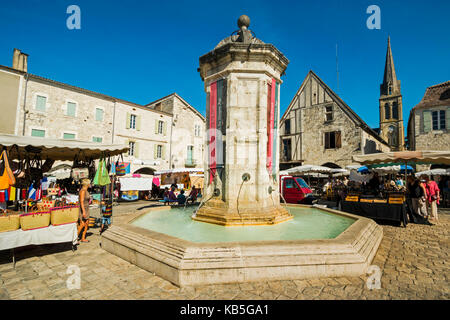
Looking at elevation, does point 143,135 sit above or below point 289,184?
above

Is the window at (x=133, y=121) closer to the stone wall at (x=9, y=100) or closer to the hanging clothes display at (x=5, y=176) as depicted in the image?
the stone wall at (x=9, y=100)

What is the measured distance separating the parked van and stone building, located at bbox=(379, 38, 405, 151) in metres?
42.8

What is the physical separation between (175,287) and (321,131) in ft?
80.7

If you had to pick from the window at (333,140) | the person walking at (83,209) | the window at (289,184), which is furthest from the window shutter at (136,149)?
the window at (333,140)

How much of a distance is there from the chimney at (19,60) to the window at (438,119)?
34.5 metres

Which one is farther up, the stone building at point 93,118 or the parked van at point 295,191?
the stone building at point 93,118

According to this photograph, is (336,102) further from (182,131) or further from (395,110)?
(395,110)

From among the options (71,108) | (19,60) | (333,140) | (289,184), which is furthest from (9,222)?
(333,140)

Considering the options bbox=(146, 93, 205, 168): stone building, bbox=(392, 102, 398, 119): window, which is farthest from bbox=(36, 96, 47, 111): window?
bbox=(392, 102, 398, 119): window

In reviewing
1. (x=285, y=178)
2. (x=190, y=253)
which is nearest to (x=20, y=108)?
(x=285, y=178)

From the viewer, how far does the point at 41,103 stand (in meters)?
17.6

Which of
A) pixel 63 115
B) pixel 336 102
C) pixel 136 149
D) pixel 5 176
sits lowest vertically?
pixel 5 176

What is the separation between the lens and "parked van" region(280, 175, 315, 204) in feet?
40.4

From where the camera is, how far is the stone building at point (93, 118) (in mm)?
16469
